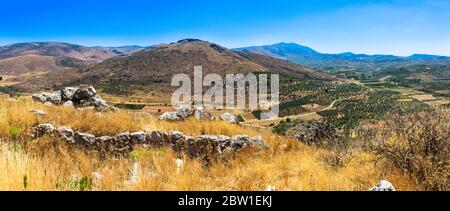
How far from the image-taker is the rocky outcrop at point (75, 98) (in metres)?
15.8

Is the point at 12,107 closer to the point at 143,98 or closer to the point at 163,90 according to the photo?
the point at 143,98

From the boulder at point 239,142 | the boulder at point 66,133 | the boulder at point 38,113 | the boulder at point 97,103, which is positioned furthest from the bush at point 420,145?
the boulder at point 97,103

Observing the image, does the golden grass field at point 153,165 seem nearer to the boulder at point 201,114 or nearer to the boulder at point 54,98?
the boulder at point 201,114

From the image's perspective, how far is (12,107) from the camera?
1209cm

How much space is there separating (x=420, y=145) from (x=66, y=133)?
8.84m

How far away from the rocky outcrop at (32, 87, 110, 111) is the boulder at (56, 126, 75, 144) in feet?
13.7

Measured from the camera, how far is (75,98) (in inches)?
649

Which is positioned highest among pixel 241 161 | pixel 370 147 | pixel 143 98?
pixel 370 147

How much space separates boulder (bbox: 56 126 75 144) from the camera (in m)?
11.1

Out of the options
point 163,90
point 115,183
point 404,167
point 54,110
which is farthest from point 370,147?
point 163,90

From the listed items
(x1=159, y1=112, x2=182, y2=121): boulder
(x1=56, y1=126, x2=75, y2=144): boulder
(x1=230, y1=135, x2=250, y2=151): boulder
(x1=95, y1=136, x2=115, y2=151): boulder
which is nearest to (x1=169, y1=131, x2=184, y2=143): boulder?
(x1=230, y1=135, x2=250, y2=151): boulder

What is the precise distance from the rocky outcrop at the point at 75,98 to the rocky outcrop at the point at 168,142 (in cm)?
427
